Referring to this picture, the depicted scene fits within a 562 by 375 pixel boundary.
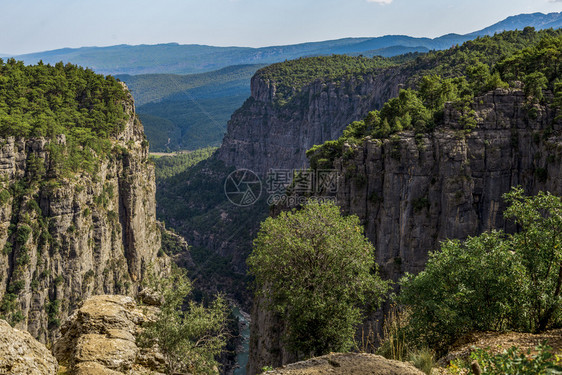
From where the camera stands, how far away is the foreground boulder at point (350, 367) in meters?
10.6

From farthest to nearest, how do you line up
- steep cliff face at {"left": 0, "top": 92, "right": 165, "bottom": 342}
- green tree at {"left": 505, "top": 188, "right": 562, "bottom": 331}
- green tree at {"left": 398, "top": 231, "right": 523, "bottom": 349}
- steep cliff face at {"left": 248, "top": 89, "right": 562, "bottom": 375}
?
steep cliff face at {"left": 0, "top": 92, "right": 165, "bottom": 342}, steep cliff face at {"left": 248, "top": 89, "right": 562, "bottom": 375}, green tree at {"left": 398, "top": 231, "right": 523, "bottom": 349}, green tree at {"left": 505, "top": 188, "right": 562, "bottom": 331}

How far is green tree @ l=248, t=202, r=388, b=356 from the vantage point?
17.9m

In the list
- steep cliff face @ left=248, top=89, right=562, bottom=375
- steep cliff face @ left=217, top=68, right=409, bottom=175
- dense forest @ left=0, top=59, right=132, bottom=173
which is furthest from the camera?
steep cliff face @ left=217, top=68, right=409, bottom=175

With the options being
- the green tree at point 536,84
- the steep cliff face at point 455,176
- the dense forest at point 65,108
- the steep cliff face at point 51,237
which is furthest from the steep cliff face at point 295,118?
the steep cliff face at point 51,237

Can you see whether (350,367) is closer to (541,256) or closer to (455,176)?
(541,256)

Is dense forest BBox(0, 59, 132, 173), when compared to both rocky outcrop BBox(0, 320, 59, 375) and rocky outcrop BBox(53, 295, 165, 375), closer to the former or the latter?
rocky outcrop BBox(53, 295, 165, 375)

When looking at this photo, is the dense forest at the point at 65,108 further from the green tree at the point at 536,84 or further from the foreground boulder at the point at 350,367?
the foreground boulder at the point at 350,367

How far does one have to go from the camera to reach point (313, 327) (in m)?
18.5

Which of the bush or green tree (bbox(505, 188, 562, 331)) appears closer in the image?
the bush

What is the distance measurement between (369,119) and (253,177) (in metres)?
103

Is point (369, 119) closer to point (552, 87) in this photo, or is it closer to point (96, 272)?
point (552, 87)

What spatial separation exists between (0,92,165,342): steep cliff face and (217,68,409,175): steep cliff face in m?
65.3

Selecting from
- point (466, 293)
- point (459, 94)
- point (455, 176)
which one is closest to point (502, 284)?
point (466, 293)

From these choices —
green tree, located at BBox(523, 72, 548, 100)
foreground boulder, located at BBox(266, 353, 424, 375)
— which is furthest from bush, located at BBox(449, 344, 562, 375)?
green tree, located at BBox(523, 72, 548, 100)
